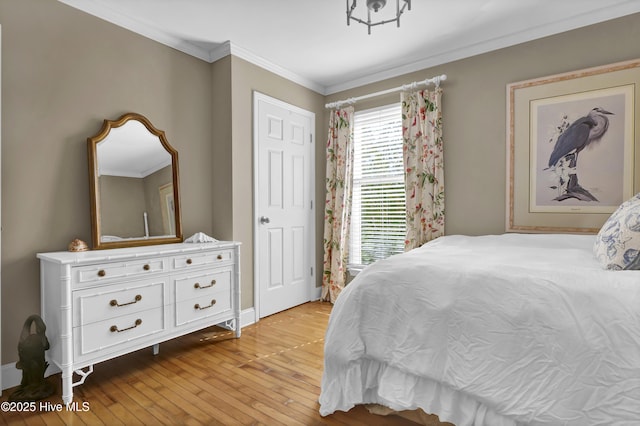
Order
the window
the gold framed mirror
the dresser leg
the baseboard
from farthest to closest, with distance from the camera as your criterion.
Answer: the window
the gold framed mirror
the baseboard
the dresser leg

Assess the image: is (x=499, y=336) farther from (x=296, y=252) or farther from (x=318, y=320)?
(x=296, y=252)

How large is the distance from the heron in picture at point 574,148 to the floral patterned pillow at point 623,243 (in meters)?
1.05

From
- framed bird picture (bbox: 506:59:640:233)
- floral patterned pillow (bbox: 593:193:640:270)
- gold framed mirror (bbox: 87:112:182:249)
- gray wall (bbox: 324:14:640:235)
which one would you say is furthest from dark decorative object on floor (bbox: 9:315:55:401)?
framed bird picture (bbox: 506:59:640:233)

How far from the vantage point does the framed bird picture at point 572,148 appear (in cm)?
250

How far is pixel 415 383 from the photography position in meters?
1.59

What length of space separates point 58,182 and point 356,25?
2.53 m

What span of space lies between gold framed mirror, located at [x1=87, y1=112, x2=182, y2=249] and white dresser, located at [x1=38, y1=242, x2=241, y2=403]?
202mm

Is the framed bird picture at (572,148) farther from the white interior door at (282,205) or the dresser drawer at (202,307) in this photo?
the dresser drawer at (202,307)

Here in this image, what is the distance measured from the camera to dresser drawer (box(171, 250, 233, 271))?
249cm

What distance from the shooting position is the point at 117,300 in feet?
7.08

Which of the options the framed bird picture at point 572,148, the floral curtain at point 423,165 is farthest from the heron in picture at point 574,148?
the floral curtain at point 423,165

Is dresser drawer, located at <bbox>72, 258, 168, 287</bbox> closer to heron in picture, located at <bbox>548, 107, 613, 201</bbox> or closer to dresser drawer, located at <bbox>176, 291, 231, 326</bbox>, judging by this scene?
dresser drawer, located at <bbox>176, 291, 231, 326</bbox>

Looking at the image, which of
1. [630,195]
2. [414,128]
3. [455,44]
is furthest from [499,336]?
[455,44]

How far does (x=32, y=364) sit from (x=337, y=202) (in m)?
2.91
